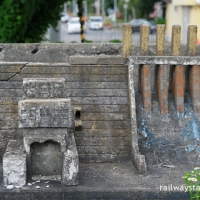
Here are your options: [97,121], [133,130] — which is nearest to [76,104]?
[97,121]

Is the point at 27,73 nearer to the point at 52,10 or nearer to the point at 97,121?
the point at 97,121

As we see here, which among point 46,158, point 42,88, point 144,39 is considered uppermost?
point 144,39

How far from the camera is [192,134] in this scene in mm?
9586

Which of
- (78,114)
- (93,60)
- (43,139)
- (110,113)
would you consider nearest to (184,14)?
(93,60)

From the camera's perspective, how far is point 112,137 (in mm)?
9469

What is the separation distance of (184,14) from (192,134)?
84.1 ft

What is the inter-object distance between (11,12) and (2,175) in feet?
24.7

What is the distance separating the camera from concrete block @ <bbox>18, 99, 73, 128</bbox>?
8.17 meters

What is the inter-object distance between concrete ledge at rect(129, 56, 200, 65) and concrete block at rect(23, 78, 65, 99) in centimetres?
197

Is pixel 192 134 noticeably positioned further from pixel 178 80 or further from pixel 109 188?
pixel 109 188

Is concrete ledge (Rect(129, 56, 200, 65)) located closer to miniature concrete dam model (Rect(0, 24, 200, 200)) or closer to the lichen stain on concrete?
miniature concrete dam model (Rect(0, 24, 200, 200))

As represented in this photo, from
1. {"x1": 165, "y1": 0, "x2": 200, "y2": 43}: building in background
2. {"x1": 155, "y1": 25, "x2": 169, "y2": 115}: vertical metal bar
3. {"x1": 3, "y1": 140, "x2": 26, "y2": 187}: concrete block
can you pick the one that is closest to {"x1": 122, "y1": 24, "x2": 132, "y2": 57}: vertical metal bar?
{"x1": 155, "y1": 25, "x2": 169, "y2": 115}: vertical metal bar

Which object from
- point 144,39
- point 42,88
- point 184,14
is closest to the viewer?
point 42,88

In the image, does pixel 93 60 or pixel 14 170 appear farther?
pixel 93 60
